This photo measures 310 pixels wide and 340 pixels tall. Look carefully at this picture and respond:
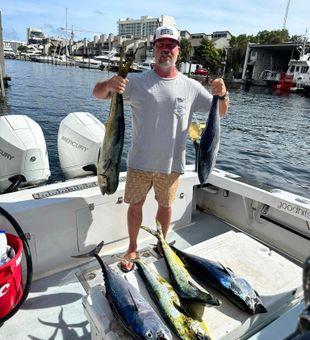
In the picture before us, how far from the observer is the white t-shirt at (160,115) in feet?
7.49

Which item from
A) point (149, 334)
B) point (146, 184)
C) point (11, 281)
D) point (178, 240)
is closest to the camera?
point (149, 334)

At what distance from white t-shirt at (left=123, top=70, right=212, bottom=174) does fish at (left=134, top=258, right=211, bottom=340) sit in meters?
0.87

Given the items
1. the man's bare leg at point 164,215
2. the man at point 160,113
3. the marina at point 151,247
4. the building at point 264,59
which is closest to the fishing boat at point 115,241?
the marina at point 151,247

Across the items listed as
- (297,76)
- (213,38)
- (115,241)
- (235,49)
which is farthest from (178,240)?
(213,38)

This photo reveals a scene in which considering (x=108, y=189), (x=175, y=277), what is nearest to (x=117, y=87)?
(x=108, y=189)

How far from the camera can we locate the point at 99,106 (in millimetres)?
18047

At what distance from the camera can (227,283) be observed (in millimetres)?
1781

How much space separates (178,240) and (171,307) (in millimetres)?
1772

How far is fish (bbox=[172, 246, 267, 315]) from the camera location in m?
1.69

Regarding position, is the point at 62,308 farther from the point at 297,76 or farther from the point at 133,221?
the point at 297,76

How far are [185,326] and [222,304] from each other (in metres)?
0.34

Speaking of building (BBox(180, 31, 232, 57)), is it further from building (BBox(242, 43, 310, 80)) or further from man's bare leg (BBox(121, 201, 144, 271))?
man's bare leg (BBox(121, 201, 144, 271))

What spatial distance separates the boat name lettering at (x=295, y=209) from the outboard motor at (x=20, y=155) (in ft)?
8.76

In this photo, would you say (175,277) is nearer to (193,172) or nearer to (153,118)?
(153,118)
